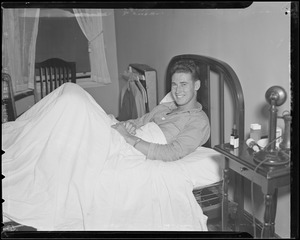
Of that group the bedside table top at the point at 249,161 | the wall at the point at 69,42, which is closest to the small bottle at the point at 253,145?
the bedside table top at the point at 249,161

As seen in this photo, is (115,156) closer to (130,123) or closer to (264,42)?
(130,123)

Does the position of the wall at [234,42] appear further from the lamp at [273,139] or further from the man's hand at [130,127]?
the man's hand at [130,127]

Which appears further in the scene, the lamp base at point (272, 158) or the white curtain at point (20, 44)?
the white curtain at point (20, 44)

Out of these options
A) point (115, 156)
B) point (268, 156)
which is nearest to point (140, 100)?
point (115, 156)

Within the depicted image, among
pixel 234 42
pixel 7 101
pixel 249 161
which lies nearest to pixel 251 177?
pixel 249 161

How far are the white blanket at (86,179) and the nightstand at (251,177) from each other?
9 cm

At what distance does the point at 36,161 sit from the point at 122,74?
456mm

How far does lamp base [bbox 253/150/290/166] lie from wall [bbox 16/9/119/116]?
1.89 ft

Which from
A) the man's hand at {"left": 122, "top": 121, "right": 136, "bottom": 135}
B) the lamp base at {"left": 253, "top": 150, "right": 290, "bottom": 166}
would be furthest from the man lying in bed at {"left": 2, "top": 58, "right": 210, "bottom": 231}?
the lamp base at {"left": 253, "top": 150, "right": 290, "bottom": 166}

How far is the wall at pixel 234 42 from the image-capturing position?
1136 millimetres

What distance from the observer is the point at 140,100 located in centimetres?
138

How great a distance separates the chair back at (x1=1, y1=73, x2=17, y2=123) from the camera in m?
1.25

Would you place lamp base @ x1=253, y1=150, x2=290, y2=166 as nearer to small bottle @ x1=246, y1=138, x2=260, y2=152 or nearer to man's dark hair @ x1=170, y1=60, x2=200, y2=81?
small bottle @ x1=246, y1=138, x2=260, y2=152

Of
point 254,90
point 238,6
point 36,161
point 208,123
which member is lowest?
point 36,161
